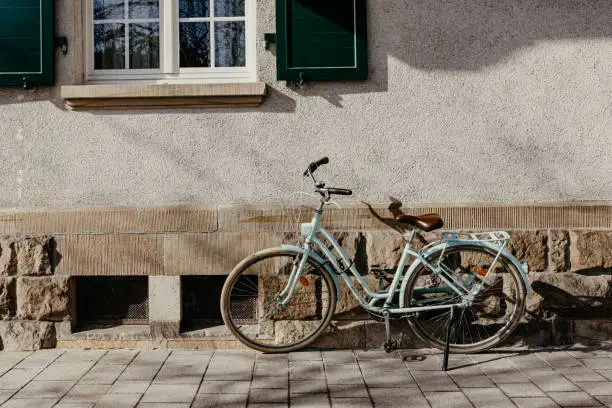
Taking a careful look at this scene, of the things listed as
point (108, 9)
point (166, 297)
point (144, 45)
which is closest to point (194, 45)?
point (144, 45)

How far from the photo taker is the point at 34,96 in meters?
5.95

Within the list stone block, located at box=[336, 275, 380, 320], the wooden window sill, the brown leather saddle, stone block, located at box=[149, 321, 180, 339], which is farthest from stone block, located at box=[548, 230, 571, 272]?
stone block, located at box=[149, 321, 180, 339]

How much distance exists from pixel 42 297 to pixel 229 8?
2665mm

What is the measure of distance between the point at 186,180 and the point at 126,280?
93cm

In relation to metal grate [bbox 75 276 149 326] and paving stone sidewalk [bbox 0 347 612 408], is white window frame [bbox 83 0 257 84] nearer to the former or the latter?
metal grate [bbox 75 276 149 326]

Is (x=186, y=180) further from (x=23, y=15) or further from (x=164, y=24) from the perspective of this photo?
(x=23, y=15)

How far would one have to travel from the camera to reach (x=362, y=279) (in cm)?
572

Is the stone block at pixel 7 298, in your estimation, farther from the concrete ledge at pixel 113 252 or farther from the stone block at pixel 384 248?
the stone block at pixel 384 248

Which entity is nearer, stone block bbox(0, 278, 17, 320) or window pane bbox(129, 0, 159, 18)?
stone block bbox(0, 278, 17, 320)

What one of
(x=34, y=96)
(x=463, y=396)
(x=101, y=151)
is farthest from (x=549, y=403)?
(x=34, y=96)

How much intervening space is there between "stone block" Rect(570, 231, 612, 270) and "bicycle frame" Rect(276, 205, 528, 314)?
1.85 ft

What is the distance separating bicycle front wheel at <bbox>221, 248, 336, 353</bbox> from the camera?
5.71m

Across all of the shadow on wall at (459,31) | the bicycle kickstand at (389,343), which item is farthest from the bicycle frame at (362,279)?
the shadow on wall at (459,31)

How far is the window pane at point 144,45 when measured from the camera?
242 inches
